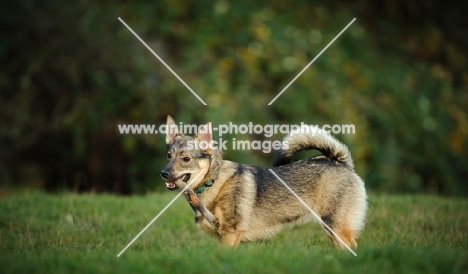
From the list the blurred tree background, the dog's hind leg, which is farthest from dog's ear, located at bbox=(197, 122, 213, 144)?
the blurred tree background

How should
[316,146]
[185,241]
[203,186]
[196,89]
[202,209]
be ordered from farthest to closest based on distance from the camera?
1. [196,89]
2. [185,241]
3. [316,146]
4. [203,186]
5. [202,209]

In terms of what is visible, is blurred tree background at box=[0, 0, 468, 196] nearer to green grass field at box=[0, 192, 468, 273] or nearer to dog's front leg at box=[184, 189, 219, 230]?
green grass field at box=[0, 192, 468, 273]

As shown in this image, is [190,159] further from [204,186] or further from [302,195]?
[302,195]

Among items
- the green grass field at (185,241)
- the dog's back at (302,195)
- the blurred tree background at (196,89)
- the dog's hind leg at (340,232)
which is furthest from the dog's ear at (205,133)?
the blurred tree background at (196,89)

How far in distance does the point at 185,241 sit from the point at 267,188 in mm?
1086

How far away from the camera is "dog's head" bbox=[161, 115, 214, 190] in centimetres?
640

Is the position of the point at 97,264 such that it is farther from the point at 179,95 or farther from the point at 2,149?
the point at 2,149

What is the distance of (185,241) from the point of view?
22.9ft

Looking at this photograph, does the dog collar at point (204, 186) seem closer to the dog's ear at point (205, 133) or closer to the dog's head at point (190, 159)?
the dog's head at point (190, 159)

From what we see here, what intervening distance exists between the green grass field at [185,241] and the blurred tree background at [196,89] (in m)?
3.08

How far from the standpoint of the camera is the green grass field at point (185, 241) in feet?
17.1

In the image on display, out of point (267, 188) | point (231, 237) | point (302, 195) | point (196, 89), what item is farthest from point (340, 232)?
point (196, 89)

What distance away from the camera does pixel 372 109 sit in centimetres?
1288

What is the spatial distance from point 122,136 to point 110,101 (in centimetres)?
79
